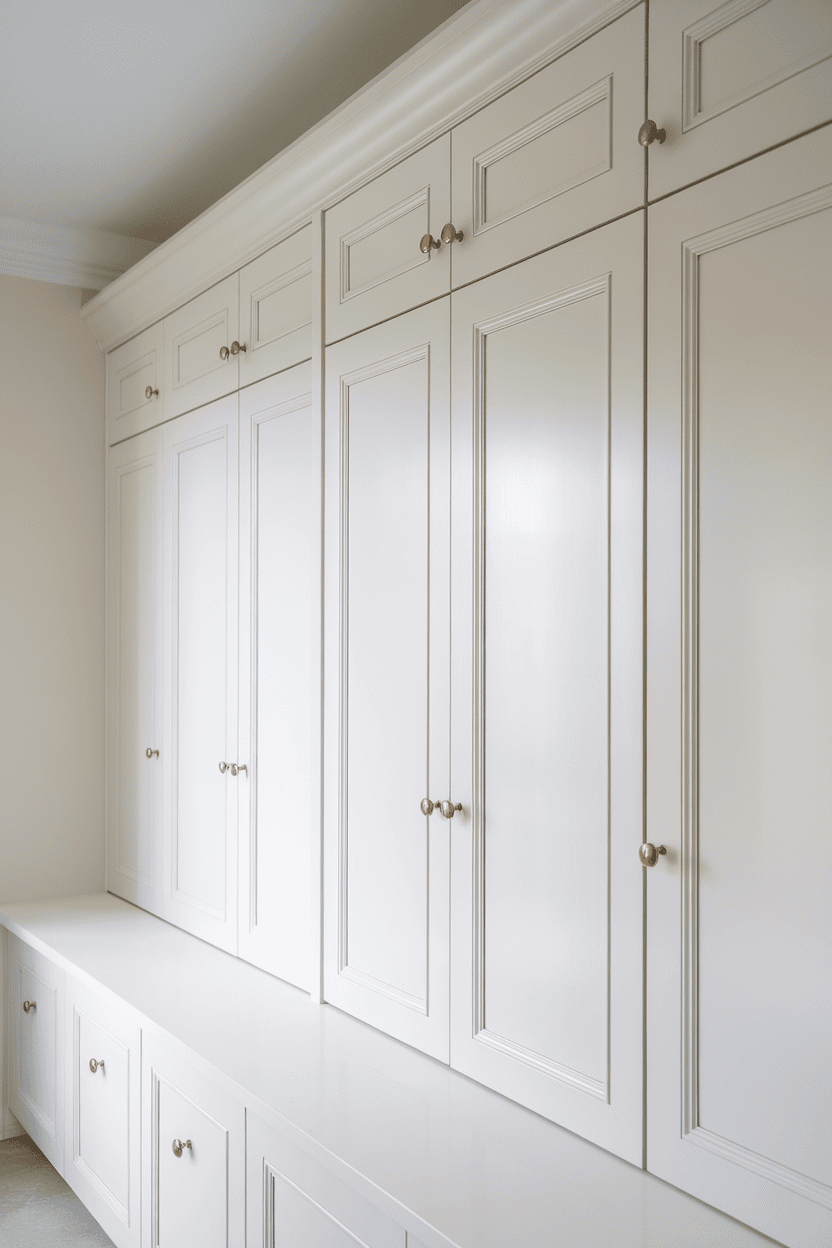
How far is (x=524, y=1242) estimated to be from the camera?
1.26 metres

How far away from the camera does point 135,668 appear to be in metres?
3.09

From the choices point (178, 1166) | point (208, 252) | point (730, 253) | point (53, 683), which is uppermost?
point (208, 252)

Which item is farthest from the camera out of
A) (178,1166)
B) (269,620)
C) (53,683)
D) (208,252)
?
(53,683)

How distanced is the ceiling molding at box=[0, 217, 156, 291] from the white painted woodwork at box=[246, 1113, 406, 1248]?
2.62 meters

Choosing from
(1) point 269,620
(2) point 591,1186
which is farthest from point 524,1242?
(1) point 269,620

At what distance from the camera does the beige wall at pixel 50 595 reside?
10.2 ft

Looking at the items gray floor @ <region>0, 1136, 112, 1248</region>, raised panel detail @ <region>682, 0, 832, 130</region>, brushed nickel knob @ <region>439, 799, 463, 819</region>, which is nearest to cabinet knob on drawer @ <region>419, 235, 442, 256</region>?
raised panel detail @ <region>682, 0, 832, 130</region>

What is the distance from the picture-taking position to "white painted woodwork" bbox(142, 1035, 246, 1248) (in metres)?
1.85

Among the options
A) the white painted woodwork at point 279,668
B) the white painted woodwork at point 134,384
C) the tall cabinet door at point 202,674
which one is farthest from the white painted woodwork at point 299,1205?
the white painted woodwork at point 134,384

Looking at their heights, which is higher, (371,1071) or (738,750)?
(738,750)

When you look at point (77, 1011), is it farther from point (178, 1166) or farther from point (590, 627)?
point (590, 627)

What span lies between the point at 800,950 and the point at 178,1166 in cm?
151

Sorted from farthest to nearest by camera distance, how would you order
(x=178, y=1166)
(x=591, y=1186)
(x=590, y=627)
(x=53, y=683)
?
(x=53, y=683) < (x=178, y=1166) < (x=590, y=627) < (x=591, y=1186)

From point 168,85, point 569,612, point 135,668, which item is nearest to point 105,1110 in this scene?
point 135,668
